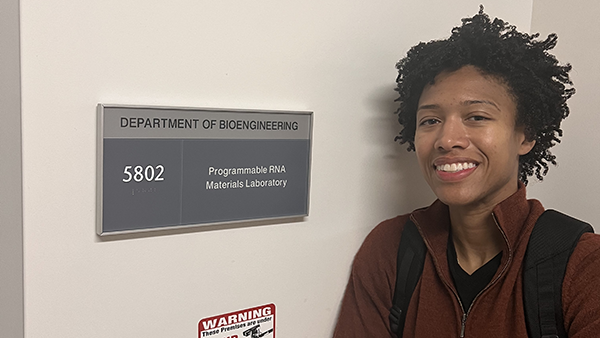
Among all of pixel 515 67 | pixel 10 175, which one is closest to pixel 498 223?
pixel 515 67

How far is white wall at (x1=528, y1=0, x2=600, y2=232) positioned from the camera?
157 cm

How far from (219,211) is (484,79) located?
0.61 meters

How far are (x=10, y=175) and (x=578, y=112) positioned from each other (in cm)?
144

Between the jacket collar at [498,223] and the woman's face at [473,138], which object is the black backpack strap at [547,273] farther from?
the woman's face at [473,138]

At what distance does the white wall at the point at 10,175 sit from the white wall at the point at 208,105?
0.07ft

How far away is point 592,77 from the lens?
5.16 ft

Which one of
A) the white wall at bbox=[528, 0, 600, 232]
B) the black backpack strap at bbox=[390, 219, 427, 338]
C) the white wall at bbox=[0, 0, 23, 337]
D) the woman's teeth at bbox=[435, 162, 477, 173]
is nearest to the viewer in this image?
the white wall at bbox=[0, 0, 23, 337]

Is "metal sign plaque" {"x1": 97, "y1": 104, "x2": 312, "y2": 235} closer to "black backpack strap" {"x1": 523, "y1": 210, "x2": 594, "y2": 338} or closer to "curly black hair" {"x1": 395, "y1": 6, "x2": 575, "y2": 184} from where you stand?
"curly black hair" {"x1": 395, "y1": 6, "x2": 575, "y2": 184}

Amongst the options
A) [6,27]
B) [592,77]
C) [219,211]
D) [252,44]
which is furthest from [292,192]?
[592,77]

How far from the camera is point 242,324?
1209 millimetres

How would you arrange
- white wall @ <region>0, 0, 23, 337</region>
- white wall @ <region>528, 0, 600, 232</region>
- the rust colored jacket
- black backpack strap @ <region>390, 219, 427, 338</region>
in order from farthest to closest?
1. white wall @ <region>528, 0, 600, 232</region>
2. black backpack strap @ <region>390, 219, 427, 338</region>
3. the rust colored jacket
4. white wall @ <region>0, 0, 23, 337</region>

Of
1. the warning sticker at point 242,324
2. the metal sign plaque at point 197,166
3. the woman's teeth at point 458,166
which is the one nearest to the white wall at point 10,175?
the metal sign plaque at point 197,166

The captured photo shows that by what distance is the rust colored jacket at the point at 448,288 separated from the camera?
1.08 m

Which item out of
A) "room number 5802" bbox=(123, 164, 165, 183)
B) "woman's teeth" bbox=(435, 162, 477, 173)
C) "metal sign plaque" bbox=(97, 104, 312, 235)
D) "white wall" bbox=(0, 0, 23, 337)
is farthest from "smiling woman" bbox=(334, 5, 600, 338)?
"white wall" bbox=(0, 0, 23, 337)
